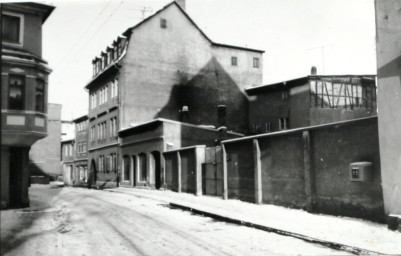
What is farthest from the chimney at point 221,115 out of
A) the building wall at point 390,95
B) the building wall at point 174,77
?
the building wall at point 390,95

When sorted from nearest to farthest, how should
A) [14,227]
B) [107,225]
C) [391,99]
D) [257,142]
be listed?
1. [14,227]
2. [391,99]
3. [107,225]
4. [257,142]

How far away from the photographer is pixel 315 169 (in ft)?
37.6

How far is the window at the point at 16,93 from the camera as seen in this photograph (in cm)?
229

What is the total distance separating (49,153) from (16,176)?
1.09ft

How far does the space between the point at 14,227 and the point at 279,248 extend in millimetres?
5500

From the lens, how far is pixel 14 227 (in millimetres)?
2377

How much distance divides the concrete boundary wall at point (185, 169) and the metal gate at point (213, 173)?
37cm

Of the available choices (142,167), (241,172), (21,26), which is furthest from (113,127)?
(21,26)

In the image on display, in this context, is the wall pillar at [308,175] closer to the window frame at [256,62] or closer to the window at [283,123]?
the window at [283,123]

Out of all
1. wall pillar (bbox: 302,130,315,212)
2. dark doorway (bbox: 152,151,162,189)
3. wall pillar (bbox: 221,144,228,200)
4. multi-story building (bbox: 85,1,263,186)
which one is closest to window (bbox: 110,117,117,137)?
multi-story building (bbox: 85,1,263,186)

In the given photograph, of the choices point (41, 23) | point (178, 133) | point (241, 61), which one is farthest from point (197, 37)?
point (41, 23)

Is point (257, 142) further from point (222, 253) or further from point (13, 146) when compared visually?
point (13, 146)

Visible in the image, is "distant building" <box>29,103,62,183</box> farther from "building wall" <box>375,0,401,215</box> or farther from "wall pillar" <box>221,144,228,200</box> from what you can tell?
"wall pillar" <box>221,144,228,200</box>

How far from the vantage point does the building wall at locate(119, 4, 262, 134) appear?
98.9 ft
